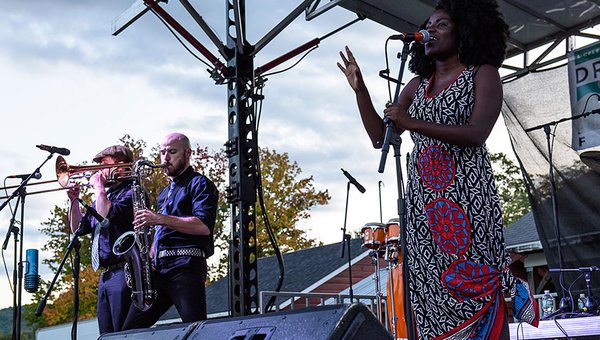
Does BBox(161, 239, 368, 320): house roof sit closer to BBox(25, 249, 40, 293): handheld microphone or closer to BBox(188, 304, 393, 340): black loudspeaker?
BBox(25, 249, 40, 293): handheld microphone

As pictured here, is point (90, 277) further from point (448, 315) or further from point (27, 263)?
point (448, 315)

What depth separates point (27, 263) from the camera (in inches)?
222

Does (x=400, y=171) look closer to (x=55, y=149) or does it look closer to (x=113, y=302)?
(x=113, y=302)

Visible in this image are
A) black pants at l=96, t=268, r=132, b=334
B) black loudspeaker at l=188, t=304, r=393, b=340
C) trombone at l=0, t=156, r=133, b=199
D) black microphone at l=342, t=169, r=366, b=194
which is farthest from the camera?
black microphone at l=342, t=169, r=366, b=194

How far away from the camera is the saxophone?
159 inches

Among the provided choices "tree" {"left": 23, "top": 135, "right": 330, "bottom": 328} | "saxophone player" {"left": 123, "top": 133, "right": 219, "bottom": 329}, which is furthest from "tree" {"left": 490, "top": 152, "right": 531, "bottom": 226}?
"saxophone player" {"left": 123, "top": 133, "right": 219, "bottom": 329}

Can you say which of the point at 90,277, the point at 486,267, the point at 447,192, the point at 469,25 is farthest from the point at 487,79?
the point at 90,277

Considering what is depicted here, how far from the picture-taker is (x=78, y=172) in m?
4.75

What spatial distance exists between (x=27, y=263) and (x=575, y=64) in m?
4.87

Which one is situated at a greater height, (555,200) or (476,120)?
(476,120)

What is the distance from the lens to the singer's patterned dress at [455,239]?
2109mm

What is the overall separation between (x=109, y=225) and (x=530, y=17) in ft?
12.9

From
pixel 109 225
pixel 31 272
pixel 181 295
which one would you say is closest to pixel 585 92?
pixel 181 295

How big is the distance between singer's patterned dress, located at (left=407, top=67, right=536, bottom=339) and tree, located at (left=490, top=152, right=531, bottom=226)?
31.4m
